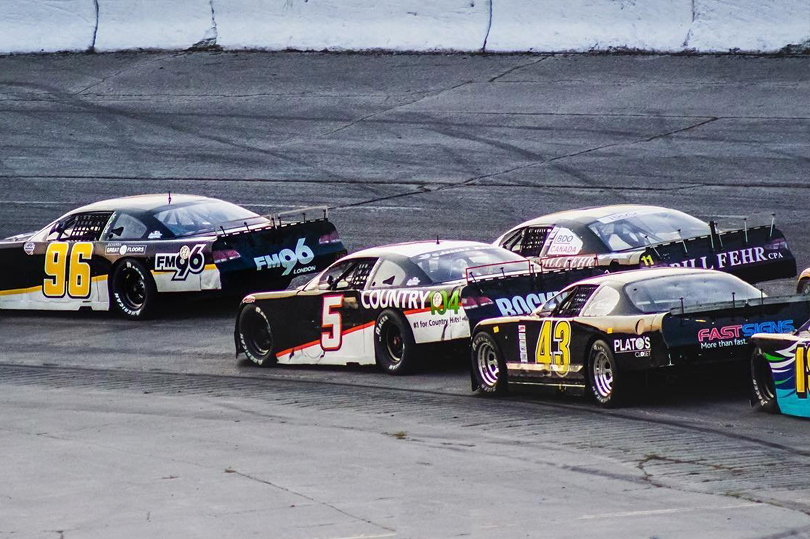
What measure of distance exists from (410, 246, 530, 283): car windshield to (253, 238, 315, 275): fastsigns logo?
358 centimetres

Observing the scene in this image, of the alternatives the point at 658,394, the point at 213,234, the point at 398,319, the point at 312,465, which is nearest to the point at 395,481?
the point at 312,465

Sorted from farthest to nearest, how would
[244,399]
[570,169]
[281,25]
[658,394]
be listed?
[281,25] → [570,169] → [244,399] → [658,394]

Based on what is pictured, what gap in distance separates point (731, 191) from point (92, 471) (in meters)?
12.6

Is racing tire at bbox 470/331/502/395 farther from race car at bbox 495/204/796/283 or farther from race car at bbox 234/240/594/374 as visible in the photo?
race car at bbox 495/204/796/283

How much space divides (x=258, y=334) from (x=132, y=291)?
328 centimetres

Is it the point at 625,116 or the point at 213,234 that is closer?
the point at 213,234

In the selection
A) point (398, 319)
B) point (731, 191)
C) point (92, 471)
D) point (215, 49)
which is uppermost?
point (215, 49)

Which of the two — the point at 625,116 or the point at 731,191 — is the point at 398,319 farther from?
the point at 625,116

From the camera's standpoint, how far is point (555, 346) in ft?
39.9

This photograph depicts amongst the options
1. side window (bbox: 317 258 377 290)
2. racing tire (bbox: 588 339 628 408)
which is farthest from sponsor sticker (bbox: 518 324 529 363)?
side window (bbox: 317 258 377 290)

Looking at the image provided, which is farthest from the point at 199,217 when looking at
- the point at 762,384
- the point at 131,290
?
the point at 762,384

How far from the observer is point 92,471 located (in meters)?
9.96

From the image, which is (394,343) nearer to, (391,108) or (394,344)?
(394,344)

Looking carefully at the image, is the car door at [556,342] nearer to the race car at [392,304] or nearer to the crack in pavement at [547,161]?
the race car at [392,304]
